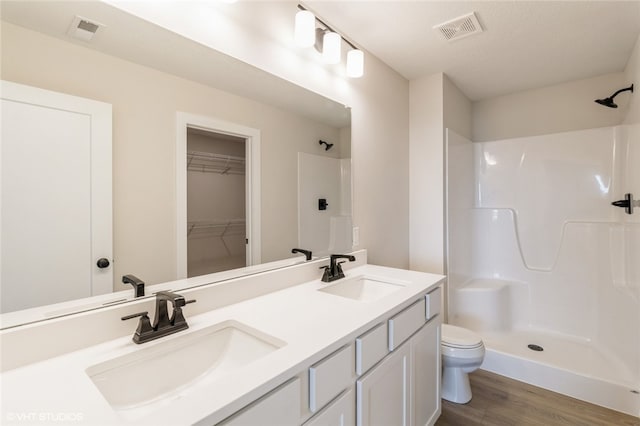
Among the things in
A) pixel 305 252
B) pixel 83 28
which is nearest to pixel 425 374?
pixel 305 252

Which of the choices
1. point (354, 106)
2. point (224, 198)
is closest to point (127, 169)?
point (224, 198)

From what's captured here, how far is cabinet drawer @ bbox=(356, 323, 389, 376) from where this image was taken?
1.05 meters

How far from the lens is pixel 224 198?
1.31 m

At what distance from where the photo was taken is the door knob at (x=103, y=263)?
3.20 feet

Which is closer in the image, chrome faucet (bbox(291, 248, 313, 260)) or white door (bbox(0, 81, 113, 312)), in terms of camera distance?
white door (bbox(0, 81, 113, 312))

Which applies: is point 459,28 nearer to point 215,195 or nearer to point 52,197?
point 215,195

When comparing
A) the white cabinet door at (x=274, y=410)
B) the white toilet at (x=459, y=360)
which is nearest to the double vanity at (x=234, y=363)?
the white cabinet door at (x=274, y=410)

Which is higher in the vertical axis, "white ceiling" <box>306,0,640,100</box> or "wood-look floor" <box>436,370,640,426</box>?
"white ceiling" <box>306,0,640,100</box>

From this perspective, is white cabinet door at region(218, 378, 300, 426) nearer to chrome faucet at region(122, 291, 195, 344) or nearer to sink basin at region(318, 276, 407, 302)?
chrome faucet at region(122, 291, 195, 344)

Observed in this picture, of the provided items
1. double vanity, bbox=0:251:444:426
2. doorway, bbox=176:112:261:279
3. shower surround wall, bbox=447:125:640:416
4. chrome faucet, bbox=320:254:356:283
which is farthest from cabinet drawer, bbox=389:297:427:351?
shower surround wall, bbox=447:125:640:416

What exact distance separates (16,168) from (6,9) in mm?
425

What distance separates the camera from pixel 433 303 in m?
1.60

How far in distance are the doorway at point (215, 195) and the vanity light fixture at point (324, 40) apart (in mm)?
568

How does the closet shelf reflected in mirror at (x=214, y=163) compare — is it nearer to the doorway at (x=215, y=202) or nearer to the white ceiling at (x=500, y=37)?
the doorway at (x=215, y=202)
